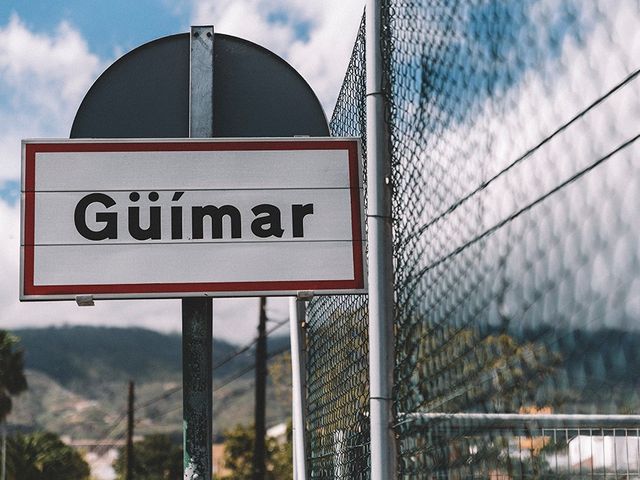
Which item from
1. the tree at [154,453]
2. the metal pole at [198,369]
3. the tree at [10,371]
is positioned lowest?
the metal pole at [198,369]

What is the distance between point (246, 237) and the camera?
3207mm

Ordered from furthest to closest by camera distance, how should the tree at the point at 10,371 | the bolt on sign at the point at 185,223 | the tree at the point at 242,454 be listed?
the tree at the point at 242,454 → the tree at the point at 10,371 → the bolt on sign at the point at 185,223

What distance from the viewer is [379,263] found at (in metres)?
2.91

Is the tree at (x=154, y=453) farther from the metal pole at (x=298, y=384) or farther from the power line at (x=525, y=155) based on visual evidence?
the power line at (x=525, y=155)

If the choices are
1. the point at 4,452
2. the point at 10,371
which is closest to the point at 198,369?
the point at 10,371

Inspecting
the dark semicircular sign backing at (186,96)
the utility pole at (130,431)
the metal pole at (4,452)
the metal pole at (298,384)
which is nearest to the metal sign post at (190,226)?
the dark semicircular sign backing at (186,96)

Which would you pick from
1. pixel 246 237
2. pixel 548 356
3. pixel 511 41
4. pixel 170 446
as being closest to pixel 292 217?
pixel 246 237

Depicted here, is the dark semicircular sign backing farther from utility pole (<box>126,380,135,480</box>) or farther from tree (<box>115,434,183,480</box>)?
tree (<box>115,434,183,480</box>)

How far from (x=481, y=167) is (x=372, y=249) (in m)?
0.91

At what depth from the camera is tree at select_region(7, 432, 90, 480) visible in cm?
5241

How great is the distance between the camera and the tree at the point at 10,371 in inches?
1997

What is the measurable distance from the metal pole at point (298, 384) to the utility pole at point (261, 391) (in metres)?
25.4

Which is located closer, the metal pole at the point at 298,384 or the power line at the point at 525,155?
the power line at the point at 525,155

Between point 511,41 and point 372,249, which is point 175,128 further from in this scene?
point 511,41
